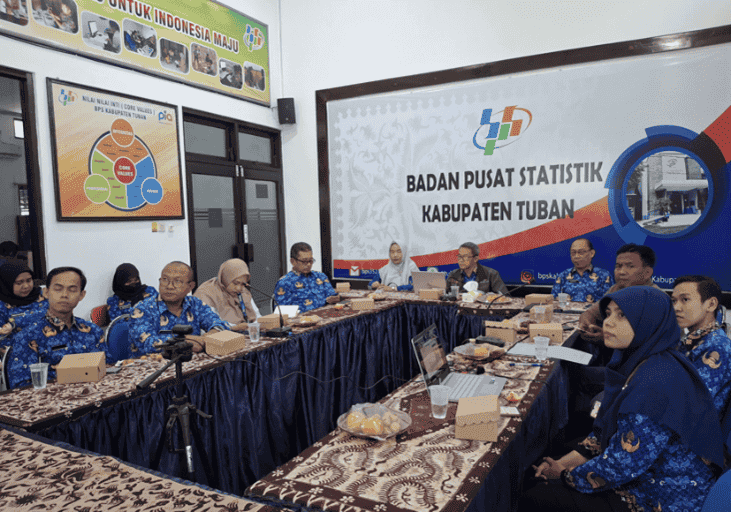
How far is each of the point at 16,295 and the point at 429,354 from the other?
2944 mm

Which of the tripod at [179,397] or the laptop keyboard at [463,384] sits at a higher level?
the tripod at [179,397]

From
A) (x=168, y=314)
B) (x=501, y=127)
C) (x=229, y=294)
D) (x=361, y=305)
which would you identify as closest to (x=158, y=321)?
(x=168, y=314)

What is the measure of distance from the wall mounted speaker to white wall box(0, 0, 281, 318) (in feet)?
3.03

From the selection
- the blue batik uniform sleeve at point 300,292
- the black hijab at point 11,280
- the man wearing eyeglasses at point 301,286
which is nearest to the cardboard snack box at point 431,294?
the man wearing eyeglasses at point 301,286

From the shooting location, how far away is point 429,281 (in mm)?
4156

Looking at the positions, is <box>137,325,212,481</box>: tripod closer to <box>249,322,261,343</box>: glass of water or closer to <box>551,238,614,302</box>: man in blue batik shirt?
<box>249,322,261,343</box>: glass of water

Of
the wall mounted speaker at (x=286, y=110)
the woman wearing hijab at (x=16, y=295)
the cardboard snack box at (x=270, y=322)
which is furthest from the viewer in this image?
the wall mounted speaker at (x=286, y=110)

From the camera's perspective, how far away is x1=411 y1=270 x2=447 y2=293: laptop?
4120 millimetres

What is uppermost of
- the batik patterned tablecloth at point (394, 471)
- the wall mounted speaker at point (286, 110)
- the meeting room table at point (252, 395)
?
the wall mounted speaker at point (286, 110)

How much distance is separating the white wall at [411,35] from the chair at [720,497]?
445 cm

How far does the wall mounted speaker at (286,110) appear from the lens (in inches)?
227

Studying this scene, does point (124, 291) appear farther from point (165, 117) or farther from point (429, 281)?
point (429, 281)

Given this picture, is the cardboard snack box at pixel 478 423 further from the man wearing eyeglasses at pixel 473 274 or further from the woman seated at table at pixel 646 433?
the man wearing eyeglasses at pixel 473 274

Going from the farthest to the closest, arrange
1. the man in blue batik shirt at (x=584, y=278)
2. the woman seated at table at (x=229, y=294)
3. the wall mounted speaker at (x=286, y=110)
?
1. the wall mounted speaker at (x=286, y=110)
2. the man in blue batik shirt at (x=584, y=278)
3. the woman seated at table at (x=229, y=294)
